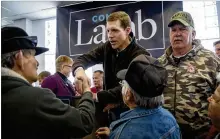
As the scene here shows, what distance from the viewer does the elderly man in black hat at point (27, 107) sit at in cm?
95

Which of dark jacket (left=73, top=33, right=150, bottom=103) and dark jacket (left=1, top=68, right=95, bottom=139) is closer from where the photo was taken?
dark jacket (left=1, top=68, right=95, bottom=139)

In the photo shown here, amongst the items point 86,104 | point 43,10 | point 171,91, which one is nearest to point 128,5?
point 43,10

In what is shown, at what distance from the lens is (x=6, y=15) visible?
16.6 ft

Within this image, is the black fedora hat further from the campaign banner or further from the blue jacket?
the campaign banner

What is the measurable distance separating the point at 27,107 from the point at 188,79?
936mm

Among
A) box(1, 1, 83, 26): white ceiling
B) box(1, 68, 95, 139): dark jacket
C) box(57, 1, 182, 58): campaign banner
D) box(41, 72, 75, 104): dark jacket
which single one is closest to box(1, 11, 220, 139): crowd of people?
box(1, 68, 95, 139): dark jacket

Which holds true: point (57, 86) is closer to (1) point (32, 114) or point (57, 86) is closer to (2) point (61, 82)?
(2) point (61, 82)

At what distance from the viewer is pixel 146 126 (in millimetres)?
1026

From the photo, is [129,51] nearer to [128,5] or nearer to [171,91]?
[171,91]

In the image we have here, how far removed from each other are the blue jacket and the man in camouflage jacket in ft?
1.18

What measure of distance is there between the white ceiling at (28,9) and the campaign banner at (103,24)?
11.3 inches

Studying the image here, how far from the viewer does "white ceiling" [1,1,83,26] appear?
4.43m

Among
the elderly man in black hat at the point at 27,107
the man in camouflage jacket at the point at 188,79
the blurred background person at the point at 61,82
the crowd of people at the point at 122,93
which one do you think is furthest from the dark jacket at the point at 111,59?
the blurred background person at the point at 61,82

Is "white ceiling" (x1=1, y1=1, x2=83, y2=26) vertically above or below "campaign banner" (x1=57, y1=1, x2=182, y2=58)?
above
